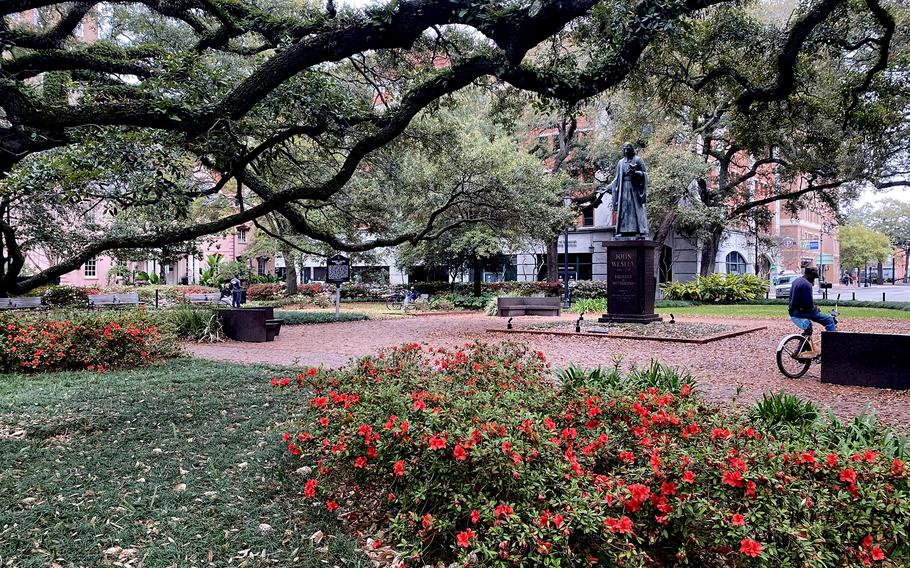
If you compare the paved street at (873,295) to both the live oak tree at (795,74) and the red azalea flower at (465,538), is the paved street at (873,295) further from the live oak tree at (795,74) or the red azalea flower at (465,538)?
the red azalea flower at (465,538)

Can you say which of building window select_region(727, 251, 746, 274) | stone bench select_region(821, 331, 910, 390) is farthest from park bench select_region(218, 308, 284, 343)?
building window select_region(727, 251, 746, 274)

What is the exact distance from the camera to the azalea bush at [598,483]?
2.69 m

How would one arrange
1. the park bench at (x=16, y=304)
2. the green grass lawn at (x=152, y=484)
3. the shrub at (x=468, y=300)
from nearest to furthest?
the green grass lawn at (x=152, y=484) → the park bench at (x=16, y=304) → the shrub at (x=468, y=300)

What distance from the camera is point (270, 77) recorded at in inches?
209

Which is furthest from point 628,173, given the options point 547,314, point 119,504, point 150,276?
point 150,276

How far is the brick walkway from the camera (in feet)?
22.4

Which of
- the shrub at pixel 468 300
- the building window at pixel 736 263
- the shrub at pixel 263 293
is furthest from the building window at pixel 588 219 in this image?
the shrub at pixel 263 293

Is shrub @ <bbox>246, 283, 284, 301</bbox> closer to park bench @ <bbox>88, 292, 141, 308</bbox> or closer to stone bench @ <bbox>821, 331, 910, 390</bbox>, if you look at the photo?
park bench @ <bbox>88, 292, 141, 308</bbox>

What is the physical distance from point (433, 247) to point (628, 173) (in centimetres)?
1394

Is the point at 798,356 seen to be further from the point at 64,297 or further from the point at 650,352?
the point at 64,297

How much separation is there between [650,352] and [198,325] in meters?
10.3

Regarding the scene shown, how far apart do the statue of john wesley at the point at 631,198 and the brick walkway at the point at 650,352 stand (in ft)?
12.1

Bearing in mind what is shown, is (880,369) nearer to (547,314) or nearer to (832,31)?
(832,31)

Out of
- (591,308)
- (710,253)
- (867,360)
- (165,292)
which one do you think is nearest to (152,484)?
(867,360)
